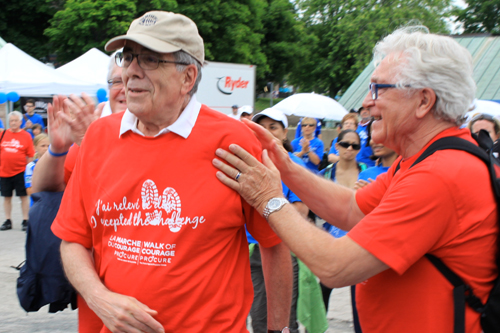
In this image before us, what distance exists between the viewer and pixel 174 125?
1928mm

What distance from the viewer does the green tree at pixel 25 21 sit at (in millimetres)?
23656

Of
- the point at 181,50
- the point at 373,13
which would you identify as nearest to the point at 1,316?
the point at 181,50

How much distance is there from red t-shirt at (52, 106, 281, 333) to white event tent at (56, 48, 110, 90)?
13.4 m

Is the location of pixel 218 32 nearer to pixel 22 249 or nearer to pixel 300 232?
pixel 22 249

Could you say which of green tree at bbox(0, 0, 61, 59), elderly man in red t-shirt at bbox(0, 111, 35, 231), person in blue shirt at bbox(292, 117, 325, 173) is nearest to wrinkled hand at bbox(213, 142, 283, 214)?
person in blue shirt at bbox(292, 117, 325, 173)

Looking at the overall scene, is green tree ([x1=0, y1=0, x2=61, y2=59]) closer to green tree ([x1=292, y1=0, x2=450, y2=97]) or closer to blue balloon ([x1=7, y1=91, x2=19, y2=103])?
blue balloon ([x1=7, y1=91, x2=19, y2=103])

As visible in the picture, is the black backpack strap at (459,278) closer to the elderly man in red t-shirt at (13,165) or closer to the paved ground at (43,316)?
the paved ground at (43,316)

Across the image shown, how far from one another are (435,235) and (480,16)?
40.8 meters

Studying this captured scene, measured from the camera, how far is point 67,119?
2432 millimetres

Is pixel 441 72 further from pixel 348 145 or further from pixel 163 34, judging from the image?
pixel 348 145

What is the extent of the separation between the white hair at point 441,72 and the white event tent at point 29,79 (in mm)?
13065

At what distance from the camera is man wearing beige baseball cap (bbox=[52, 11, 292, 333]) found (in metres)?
1.83

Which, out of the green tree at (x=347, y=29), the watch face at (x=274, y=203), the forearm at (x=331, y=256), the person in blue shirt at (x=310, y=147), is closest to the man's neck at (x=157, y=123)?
the watch face at (x=274, y=203)

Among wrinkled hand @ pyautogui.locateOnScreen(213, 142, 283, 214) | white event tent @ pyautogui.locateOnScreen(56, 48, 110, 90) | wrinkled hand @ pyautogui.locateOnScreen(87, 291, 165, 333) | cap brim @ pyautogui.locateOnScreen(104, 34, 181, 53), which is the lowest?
white event tent @ pyautogui.locateOnScreen(56, 48, 110, 90)
